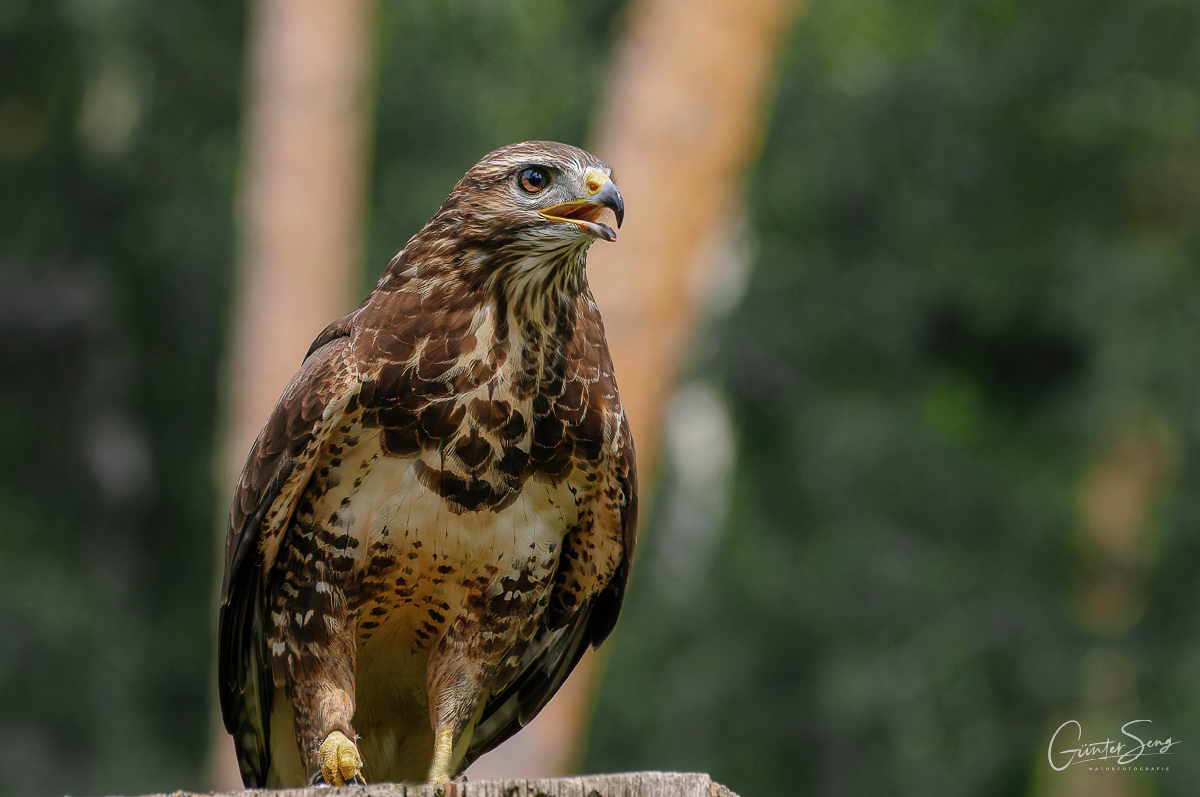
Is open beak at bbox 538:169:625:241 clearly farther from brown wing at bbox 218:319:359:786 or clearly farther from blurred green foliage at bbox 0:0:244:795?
blurred green foliage at bbox 0:0:244:795

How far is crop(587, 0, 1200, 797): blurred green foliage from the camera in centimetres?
903

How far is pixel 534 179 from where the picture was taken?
9.73 ft

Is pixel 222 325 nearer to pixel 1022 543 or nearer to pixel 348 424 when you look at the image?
pixel 1022 543

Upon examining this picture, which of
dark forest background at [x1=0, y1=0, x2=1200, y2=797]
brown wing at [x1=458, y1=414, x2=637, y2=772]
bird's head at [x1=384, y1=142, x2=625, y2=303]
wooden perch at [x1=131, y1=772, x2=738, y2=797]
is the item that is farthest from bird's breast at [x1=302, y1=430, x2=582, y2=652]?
dark forest background at [x1=0, y1=0, x2=1200, y2=797]

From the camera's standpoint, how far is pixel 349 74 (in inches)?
289

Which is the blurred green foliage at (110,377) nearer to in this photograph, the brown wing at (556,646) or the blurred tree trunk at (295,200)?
the blurred tree trunk at (295,200)

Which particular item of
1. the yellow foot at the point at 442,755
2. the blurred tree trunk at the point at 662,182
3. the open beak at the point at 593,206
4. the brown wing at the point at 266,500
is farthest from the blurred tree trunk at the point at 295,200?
the open beak at the point at 593,206

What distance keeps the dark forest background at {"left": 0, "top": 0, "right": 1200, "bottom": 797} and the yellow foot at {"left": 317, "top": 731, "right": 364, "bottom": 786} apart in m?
6.79

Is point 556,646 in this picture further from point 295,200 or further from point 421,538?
point 295,200

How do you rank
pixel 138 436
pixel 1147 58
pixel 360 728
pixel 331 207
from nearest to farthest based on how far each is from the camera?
1. pixel 360 728
2. pixel 331 207
3. pixel 1147 58
4. pixel 138 436

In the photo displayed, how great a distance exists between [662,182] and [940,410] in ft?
19.0

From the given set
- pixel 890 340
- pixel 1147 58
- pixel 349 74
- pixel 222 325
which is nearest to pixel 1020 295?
pixel 890 340

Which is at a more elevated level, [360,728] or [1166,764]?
[360,728]

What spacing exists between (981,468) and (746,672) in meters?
2.62
